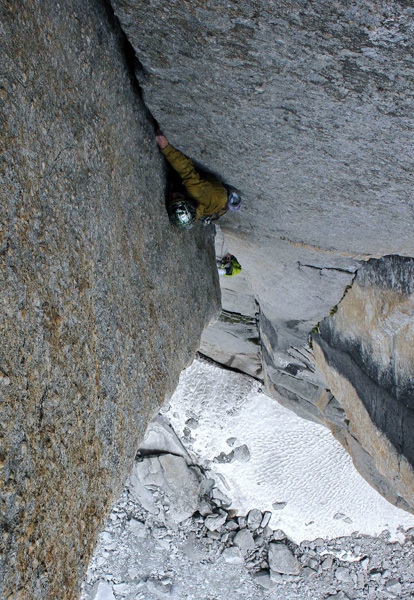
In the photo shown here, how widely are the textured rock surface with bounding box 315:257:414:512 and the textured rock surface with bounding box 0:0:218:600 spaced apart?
191 cm

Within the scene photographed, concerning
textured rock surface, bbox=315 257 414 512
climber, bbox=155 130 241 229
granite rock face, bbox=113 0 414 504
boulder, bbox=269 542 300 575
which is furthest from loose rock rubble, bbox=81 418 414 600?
climber, bbox=155 130 241 229

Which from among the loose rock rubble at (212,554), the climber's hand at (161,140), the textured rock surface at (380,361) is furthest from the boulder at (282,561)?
the climber's hand at (161,140)

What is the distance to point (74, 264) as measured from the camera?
1.75 m

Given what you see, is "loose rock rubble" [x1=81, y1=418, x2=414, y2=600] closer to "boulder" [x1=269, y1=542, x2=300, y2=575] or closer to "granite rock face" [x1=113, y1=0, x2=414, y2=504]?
"boulder" [x1=269, y1=542, x2=300, y2=575]

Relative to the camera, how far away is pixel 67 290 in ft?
5.51

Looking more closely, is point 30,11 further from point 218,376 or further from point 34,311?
point 218,376

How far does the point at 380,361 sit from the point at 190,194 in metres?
2.15

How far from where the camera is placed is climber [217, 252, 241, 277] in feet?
16.4

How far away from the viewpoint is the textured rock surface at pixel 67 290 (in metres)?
1.37

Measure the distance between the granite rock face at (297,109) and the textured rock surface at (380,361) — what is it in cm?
10

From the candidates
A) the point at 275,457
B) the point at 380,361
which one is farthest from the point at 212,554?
the point at 380,361

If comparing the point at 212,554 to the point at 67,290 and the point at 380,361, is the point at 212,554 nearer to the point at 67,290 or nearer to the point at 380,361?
the point at 380,361

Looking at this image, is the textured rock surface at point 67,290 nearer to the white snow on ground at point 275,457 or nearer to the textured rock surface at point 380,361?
the textured rock surface at point 380,361

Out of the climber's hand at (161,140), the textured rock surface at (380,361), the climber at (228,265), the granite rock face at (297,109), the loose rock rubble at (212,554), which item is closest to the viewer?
the granite rock face at (297,109)
